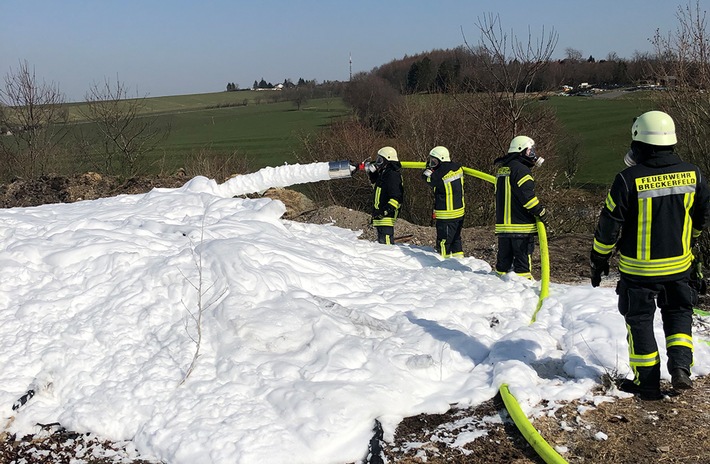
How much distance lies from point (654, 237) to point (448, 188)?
4.55m

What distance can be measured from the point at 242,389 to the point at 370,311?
1.83 meters

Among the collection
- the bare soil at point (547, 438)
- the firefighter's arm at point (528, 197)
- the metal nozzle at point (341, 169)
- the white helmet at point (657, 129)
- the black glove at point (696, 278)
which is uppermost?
the white helmet at point (657, 129)

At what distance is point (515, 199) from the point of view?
7344mm

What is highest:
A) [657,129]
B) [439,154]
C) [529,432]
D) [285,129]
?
[285,129]

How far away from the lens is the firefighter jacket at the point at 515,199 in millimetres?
7211

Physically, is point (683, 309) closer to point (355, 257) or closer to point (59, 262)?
point (355, 257)

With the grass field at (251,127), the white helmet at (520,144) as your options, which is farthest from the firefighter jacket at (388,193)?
the grass field at (251,127)

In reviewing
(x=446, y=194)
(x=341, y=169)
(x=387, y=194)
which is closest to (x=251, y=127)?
(x=341, y=169)

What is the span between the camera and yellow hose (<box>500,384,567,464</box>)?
3.60m

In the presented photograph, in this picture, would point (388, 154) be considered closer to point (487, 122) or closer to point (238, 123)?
point (487, 122)

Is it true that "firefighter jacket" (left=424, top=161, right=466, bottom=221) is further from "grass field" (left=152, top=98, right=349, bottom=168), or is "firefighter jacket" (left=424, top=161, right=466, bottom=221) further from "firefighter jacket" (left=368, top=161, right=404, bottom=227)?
"grass field" (left=152, top=98, right=349, bottom=168)

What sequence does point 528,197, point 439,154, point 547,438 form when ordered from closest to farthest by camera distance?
point 547,438 → point 528,197 → point 439,154

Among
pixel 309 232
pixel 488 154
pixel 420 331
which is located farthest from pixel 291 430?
pixel 488 154

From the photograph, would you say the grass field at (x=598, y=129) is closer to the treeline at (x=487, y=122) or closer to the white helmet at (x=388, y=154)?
the treeline at (x=487, y=122)
